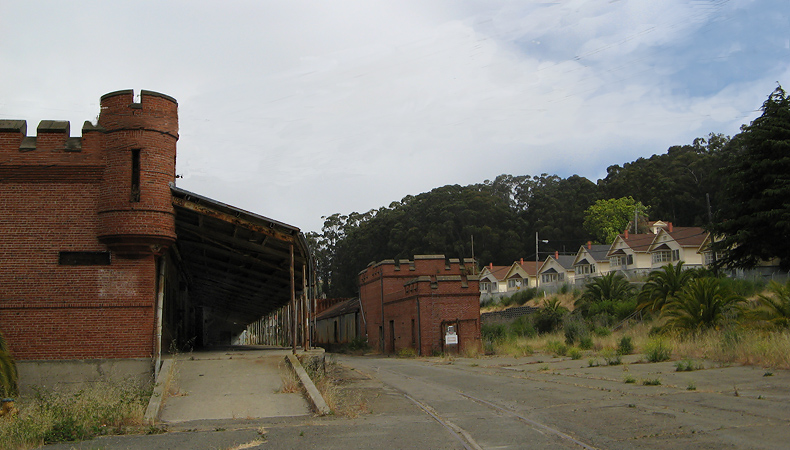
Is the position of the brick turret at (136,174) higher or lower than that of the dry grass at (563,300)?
higher

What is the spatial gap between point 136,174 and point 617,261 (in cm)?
6659

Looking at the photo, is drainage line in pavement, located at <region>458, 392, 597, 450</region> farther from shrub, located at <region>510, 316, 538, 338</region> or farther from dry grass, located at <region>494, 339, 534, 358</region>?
shrub, located at <region>510, 316, 538, 338</region>

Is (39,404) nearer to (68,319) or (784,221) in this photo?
(68,319)

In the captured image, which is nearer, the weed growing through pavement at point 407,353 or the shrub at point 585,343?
the shrub at point 585,343

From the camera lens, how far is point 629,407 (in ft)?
33.1

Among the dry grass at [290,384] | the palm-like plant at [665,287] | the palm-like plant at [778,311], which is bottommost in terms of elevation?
the dry grass at [290,384]

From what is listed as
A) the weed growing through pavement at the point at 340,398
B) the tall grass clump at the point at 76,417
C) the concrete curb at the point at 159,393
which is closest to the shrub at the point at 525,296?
the weed growing through pavement at the point at 340,398

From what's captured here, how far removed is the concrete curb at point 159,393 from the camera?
10309 mm

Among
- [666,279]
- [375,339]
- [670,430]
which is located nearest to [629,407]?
[670,430]

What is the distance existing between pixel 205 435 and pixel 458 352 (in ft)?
79.1

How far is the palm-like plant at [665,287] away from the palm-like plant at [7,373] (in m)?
23.8

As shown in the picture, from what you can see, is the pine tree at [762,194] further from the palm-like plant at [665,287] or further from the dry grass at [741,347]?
the dry grass at [741,347]

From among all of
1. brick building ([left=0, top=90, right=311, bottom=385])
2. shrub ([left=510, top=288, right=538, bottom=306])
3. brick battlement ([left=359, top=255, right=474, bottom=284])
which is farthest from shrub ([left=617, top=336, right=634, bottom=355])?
shrub ([left=510, top=288, right=538, bottom=306])

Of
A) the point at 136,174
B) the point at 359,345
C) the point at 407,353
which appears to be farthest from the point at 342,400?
the point at 359,345
